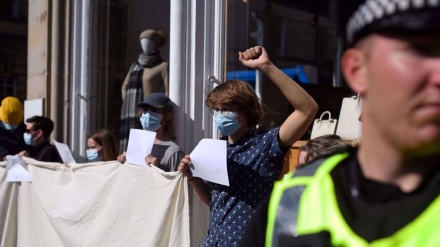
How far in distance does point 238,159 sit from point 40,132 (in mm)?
3012

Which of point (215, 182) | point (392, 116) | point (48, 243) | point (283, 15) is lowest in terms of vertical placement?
point (48, 243)

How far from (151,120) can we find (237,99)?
3.72 ft

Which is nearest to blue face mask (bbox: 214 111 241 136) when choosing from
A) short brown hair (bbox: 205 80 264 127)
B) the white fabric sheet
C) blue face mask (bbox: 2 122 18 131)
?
short brown hair (bbox: 205 80 264 127)

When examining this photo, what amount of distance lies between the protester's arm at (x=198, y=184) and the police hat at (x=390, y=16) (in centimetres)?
221

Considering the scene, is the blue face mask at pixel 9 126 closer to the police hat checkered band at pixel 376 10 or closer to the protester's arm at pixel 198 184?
the protester's arm at pixel 198 184

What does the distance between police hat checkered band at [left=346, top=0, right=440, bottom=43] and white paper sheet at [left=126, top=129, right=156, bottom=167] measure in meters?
2.61

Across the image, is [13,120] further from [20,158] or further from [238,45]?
[238,45]

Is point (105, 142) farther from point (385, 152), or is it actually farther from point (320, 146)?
point (385, 152)

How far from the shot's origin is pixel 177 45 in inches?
177

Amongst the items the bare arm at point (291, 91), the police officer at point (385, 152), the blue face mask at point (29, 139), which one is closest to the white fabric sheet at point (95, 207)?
the blue face mask at point (29, 139)

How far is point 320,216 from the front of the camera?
113 cm

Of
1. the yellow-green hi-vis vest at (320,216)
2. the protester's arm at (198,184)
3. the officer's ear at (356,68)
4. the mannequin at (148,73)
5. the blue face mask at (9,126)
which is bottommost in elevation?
the protester's arm at (198,184)

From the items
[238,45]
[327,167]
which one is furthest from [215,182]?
[238,45]

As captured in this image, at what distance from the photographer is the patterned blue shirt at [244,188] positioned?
2.81 metres
